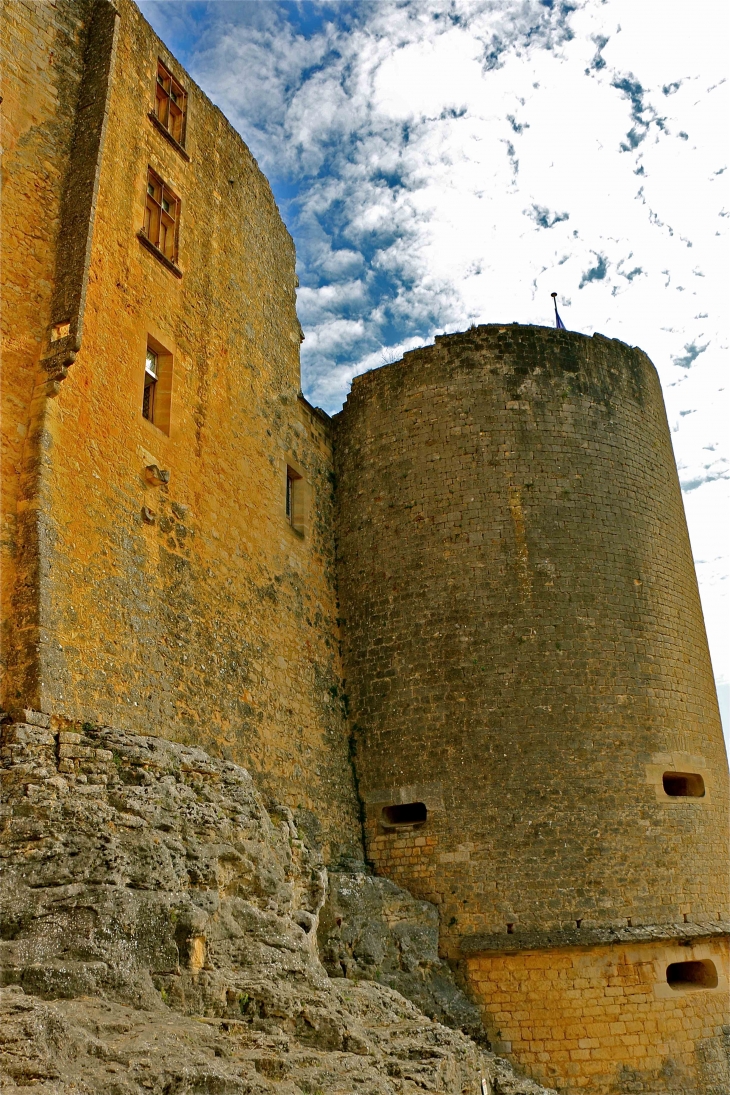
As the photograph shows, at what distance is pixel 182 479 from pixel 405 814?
5.39m

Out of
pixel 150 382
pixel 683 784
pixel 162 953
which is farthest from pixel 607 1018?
pixel 150 382

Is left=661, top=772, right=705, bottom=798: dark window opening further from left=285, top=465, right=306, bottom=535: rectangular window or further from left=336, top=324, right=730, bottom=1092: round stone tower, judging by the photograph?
left=285, top=465, right=306, bottom=535: rectangular window

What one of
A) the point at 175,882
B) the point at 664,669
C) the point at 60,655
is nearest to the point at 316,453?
the point at 664,669

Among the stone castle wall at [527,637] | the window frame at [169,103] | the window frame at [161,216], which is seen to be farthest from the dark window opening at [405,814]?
the window frame at [169,103]

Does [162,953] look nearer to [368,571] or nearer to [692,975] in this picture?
[368,571]

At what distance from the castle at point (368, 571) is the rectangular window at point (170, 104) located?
0.05 meters

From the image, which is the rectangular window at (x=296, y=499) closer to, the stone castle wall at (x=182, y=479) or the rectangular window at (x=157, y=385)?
the stone castle wall at (x=182, y=479)

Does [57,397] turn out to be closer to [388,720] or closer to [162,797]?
[162,797]

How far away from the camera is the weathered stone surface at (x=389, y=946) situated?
1046cm

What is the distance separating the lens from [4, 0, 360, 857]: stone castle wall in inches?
325

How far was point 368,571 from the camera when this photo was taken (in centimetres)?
1368

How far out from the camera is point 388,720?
1272 centimetres

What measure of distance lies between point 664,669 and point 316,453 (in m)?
5.76

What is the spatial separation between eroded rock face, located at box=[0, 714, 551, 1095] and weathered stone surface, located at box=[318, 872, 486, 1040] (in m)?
1.39
